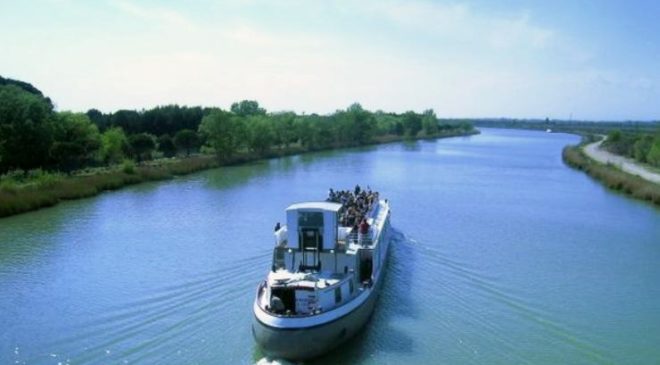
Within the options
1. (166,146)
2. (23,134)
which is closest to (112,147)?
(23,134)

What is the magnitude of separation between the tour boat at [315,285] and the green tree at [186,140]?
5227 centimetres

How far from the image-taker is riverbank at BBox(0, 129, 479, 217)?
115ft

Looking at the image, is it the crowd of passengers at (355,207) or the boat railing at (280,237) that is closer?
the boat railing at (280,237)

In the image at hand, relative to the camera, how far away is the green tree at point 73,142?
49750 millimetres

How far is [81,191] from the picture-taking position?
41.1m

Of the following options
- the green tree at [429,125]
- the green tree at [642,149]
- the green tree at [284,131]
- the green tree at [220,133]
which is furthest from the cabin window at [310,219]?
the green tree at [429,125]

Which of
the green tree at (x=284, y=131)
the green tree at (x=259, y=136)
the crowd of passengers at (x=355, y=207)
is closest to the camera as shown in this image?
the crowd of passengers at (x=355, y=207)

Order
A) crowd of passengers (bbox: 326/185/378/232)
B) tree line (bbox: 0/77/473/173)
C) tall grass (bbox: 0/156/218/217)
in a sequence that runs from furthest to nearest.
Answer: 1. tree line (bbox: 0/77/473/173)
2. tall grass (bbox: 0/156/218/217)
3. crowd of passengers (bbox: 326/185/378/232)

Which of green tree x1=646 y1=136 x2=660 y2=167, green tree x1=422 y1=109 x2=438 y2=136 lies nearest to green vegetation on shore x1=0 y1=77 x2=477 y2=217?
green tree x1=646 y1=136 x2=660 y2=167

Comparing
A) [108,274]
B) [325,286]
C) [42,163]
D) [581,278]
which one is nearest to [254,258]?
[108,274]

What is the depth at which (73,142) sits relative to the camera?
170ft

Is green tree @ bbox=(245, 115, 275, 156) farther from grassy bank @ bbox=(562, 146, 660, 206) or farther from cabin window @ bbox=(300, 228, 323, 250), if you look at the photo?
cabin window @ bbox=(300, 228, 323, 250)

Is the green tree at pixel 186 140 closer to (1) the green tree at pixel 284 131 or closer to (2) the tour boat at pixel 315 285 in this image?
(1) the green tree at pixel 284 131

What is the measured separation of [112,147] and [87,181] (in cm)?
1238
